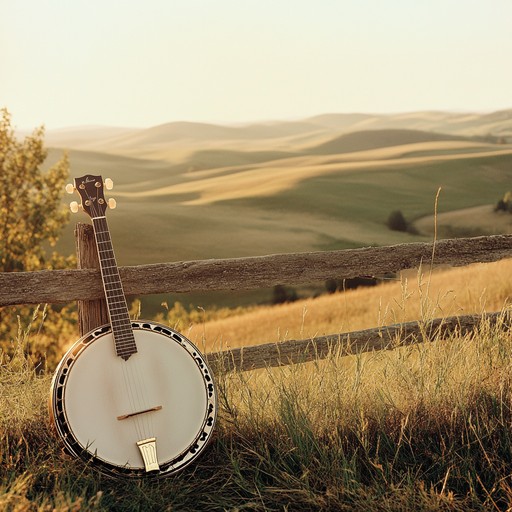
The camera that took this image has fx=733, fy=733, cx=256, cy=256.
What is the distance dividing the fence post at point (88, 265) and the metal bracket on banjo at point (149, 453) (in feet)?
2.75

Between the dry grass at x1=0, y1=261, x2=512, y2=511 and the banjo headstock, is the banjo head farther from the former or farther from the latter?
the banjo headstock

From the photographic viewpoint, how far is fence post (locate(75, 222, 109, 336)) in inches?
171

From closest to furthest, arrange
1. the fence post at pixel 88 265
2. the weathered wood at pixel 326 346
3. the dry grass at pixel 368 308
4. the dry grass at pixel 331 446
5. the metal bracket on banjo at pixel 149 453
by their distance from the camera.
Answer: the dry grass at pixel 331 446, the metal bracket on banjo at pixel 149 453, the fence post at pixel 88 265, the weathered wood at pixel 326 346, the dry grass at pixel 368 308

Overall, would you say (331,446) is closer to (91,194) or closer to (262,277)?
(262,277)

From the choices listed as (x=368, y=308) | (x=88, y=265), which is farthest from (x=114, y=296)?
(x=368, y=308)

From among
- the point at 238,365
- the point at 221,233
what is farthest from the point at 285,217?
the point at 238,365

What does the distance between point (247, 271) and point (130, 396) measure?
1.17 m

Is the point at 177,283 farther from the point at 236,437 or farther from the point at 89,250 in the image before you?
the point at 236,437

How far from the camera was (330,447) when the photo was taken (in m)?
3.96

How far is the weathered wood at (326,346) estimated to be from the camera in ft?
15.9

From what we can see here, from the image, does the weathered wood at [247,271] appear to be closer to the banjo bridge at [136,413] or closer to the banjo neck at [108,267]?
the banjo neck at [108,267]

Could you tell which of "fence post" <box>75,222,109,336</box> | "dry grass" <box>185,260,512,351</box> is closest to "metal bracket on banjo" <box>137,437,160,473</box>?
"fence post" <box>75,222,109,336</box>

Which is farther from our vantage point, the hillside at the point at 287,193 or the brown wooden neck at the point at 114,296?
the hillside at the point at 287,193

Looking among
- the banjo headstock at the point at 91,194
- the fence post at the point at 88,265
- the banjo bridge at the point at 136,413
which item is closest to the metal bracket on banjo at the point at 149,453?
the banjo bridge at the point at 136,413
